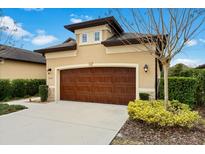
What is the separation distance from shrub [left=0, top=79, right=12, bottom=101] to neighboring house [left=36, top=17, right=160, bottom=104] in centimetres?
315

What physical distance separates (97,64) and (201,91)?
6.24 m

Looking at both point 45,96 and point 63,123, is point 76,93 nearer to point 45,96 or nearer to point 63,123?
point 45,96

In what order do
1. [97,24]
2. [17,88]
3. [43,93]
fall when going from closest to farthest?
[97,24]
[43,93]
[17,88]

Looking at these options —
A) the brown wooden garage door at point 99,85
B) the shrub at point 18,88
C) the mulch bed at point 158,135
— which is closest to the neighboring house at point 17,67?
the shrub at point 18,88

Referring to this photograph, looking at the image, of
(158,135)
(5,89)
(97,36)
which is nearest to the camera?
(158,135)

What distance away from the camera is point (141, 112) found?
5.45m

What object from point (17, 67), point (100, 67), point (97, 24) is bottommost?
point (100, 67)

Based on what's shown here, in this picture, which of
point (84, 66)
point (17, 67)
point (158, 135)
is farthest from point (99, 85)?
point (17, 67)

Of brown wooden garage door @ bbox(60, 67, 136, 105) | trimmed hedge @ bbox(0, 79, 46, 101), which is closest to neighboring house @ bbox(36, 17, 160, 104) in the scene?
brown wooden garage door @ bbox(60, 67, 136, 105)

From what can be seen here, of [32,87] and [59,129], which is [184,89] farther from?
[32,87]

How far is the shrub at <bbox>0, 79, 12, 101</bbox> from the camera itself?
38.9 ft

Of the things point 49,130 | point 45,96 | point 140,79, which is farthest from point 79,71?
point 49,130

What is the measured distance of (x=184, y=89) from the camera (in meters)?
7.85

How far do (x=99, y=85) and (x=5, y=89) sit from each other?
7.37 meters
